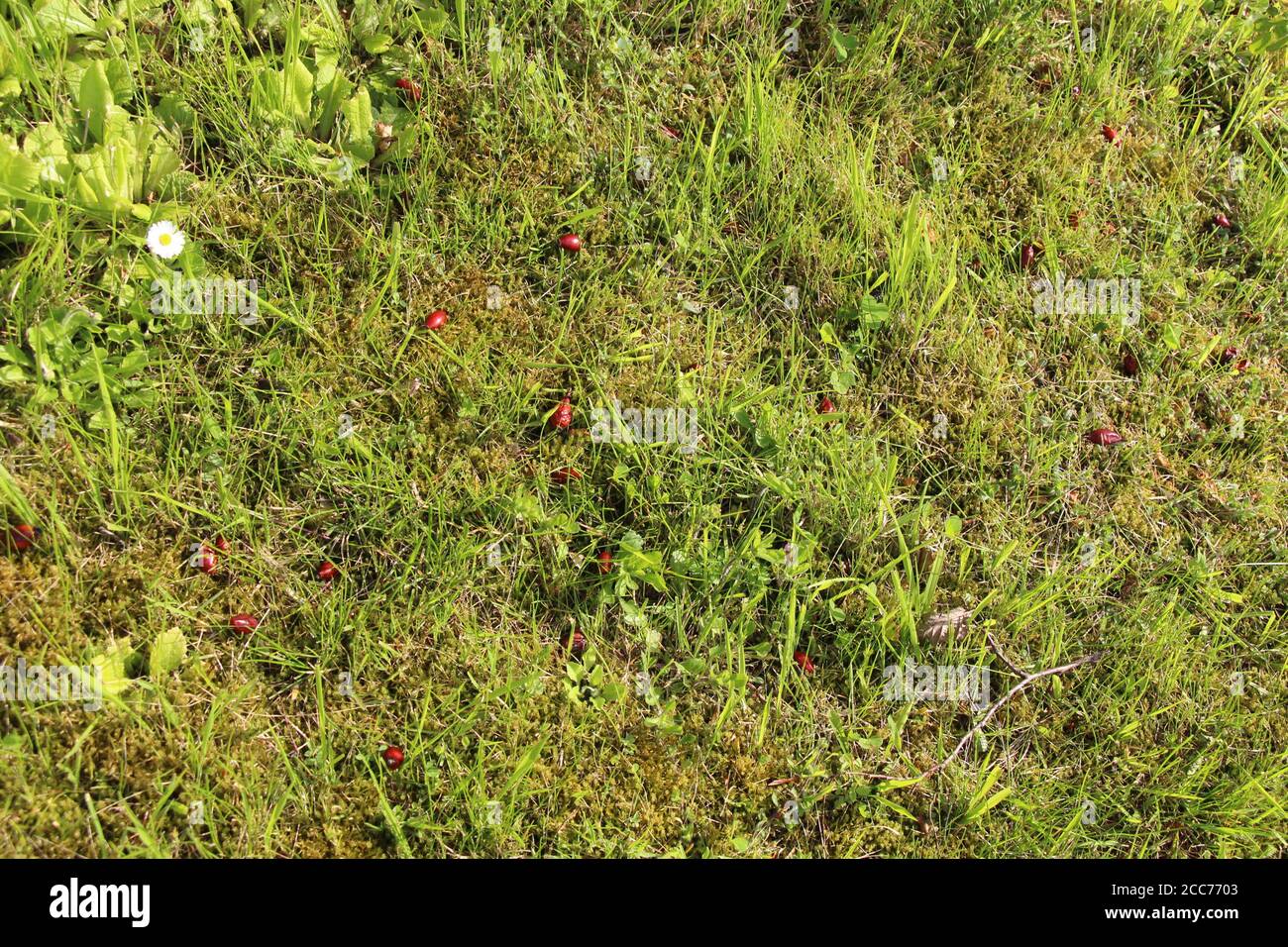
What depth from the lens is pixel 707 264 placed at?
133 inches

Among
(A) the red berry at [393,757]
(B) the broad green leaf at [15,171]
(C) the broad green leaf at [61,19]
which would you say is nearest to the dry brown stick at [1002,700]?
(A) the red berry at [393,757]

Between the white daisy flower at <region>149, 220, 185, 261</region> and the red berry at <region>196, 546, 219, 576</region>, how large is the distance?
94 cm

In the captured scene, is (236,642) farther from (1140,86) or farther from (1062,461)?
(1140,86)

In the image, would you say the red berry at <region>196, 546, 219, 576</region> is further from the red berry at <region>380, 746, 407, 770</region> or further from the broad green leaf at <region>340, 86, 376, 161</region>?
the broad green leaf at <region>340, 86, 376, 161</region>

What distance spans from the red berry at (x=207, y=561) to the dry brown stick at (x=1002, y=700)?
215cm

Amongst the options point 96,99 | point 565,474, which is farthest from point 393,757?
point 96,99

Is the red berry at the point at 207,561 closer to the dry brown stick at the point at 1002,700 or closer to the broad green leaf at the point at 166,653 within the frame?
the broad green leaf at the point at 166,653

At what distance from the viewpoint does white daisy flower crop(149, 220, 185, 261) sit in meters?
3.00

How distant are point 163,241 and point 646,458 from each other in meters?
1.64

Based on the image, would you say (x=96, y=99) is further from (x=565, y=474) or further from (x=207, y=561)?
(x=565, y=474)

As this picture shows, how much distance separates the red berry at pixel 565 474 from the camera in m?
3.02

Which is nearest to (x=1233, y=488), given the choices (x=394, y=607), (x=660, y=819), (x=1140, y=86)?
(x=1140, y=86)

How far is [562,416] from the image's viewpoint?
3.06m
